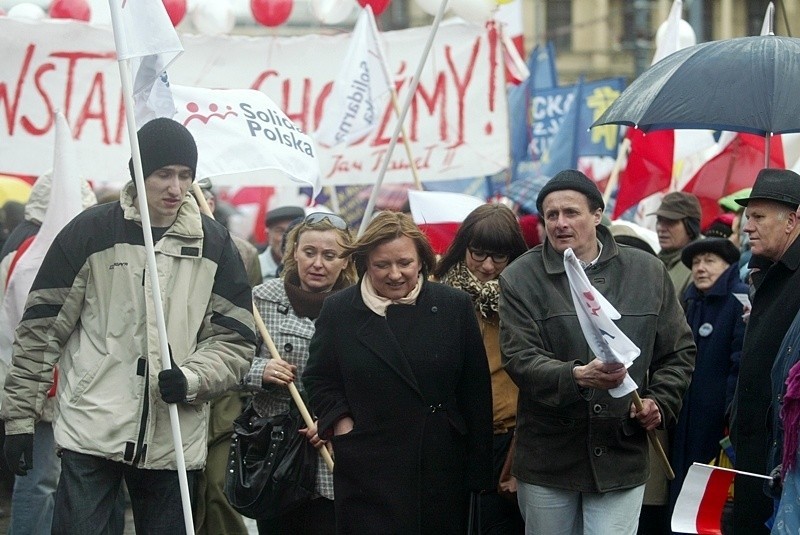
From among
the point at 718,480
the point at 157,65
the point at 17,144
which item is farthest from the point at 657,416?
the point at 17,144

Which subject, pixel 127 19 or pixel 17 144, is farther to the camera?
pixel 17 144

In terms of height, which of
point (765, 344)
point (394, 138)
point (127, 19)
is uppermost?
point (127, 19)

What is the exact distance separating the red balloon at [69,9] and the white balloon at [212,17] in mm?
Answer: 851

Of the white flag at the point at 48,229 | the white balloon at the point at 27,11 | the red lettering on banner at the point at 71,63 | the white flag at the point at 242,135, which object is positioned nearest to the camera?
the white flag at the point at 48,229

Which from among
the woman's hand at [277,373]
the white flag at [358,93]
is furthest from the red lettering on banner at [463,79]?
the woman's hand at [277,373]

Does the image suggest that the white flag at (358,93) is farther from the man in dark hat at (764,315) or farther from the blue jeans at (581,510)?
the blue jeans at (581,510)

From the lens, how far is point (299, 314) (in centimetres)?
611

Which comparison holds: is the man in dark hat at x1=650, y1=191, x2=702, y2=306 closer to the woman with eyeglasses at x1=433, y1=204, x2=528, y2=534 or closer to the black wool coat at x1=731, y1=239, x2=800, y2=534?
the woman with eyeglasses at x1=433, y1=204, x2=528, y2=534

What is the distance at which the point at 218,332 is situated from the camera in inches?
215

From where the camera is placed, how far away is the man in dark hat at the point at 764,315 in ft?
18.0

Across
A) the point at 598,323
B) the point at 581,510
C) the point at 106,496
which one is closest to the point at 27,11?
the point at 106,496

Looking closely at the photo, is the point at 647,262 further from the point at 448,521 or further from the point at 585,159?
the point at 585,159

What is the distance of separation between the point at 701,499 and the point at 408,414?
1.04 m

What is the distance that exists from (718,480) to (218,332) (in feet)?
6.14
